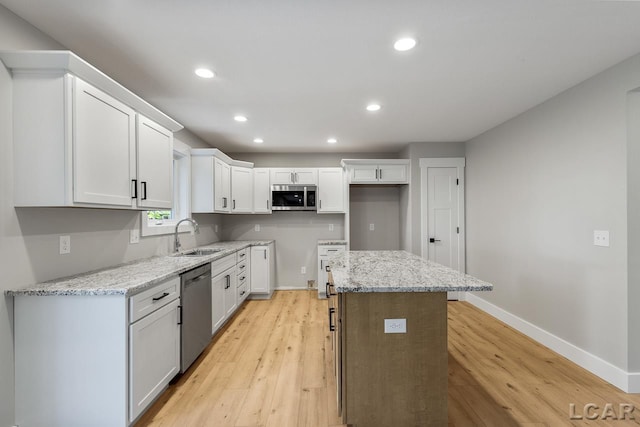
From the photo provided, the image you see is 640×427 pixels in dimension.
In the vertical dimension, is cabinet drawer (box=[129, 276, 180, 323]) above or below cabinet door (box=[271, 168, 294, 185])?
below

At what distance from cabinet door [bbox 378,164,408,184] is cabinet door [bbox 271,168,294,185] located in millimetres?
1496

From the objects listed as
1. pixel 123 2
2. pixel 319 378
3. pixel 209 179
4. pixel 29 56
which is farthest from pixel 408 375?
pixel 209 179

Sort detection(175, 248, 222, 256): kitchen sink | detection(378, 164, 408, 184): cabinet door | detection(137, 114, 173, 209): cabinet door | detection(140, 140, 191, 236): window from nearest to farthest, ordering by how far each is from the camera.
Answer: detection(137, 114, 173, 209): cabinet door < detection(175, 248, 222, 256): kitchen sink < detection(140, 140, 191, 236): window < detection(378, 164, 408, 184): cabinet door

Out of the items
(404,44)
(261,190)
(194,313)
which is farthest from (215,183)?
(404,44)

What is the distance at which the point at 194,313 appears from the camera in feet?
7.86

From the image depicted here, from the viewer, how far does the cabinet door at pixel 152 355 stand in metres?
1.63

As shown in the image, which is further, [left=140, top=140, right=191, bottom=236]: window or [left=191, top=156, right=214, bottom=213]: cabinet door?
[left=191, top=156, right=214, bottom=213]: cabinet door

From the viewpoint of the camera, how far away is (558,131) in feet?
8.85

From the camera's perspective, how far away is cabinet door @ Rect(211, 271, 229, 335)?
9.41 feet

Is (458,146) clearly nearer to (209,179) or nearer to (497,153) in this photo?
(497,153)

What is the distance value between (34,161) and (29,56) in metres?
0.57

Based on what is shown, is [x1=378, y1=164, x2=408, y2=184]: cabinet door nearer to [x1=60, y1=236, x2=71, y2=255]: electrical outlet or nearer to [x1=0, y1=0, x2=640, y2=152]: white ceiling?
[x1=0, y1=0, x2=640, y2=152]: white ceiling

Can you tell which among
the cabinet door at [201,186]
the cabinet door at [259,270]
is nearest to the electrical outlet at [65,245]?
the cabinet door at [201,186]

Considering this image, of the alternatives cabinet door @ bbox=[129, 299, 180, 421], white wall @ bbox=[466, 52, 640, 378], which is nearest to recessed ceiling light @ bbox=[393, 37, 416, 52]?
white wall @ bbox=[466, 52, 640, 378]
